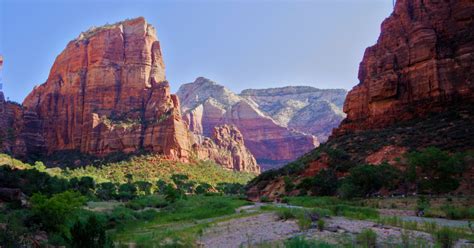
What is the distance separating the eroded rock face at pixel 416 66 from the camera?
57344 millimetres

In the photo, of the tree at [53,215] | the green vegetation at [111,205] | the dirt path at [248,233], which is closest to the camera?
the dirt path at [248,233]

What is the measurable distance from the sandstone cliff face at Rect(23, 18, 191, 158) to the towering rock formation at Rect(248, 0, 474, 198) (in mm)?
37953

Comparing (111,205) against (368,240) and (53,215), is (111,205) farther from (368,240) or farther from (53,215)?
(368,240)

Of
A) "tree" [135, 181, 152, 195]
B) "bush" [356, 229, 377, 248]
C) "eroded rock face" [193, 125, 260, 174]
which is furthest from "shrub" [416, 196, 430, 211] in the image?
"eroded rock face" [193, 125, 260, 174]

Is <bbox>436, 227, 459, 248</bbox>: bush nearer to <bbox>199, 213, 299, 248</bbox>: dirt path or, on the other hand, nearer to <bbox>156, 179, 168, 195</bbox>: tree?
<bbox>199, 213, 299, 248</bbox>: dirt path

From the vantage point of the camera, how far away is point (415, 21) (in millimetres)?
66500

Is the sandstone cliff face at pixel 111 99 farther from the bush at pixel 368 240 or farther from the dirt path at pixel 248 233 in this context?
the bush at pixel 368 240

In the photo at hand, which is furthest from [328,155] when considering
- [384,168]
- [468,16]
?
[468,16]

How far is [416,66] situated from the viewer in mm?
63094

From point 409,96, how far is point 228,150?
10389 centimetres

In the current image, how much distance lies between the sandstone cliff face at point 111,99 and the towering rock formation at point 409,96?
3795cm

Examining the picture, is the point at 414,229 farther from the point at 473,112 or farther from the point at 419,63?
the point at 419,63

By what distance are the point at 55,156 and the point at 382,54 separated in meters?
78.1

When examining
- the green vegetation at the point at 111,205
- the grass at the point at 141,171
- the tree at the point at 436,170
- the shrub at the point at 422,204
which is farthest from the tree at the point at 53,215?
the grass at the point at 141,171
